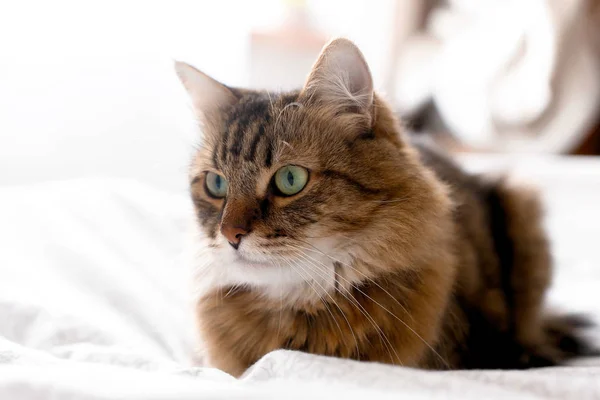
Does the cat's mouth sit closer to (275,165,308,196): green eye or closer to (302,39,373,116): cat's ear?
(275,165,308,196): green eye

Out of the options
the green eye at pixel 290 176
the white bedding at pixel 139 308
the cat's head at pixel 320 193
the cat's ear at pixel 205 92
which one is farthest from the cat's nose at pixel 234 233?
the cat's ear at pixel 205 92

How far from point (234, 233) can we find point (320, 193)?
0.59 feet

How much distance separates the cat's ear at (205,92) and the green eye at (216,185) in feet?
0.57

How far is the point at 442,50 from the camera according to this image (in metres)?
3.75

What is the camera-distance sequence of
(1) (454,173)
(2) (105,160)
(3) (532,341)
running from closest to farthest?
(3) (532,341) < (1) (454,173) < (2) (105,160)

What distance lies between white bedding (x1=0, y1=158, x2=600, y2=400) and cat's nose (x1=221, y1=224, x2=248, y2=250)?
22 cm

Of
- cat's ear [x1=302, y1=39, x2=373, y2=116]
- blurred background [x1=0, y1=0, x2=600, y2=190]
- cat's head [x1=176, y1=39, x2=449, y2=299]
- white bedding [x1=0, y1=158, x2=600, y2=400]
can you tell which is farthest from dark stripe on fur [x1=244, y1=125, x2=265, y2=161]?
blurred background [x1=0, y1=0, x2=600, y2=190]

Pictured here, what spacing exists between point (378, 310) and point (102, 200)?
43.5 inches

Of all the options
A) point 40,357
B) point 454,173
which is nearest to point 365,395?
point 40,357

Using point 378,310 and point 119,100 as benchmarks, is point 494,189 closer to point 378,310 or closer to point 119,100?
point 378,310

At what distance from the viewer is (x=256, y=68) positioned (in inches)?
154

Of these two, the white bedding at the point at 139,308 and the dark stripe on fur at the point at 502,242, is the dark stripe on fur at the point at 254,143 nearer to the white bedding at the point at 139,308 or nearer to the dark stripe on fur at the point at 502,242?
the white bedding at the point at 139,308

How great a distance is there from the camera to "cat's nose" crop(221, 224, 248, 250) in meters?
1.01

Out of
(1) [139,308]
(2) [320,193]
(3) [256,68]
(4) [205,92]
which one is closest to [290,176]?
(2) [320,193]
